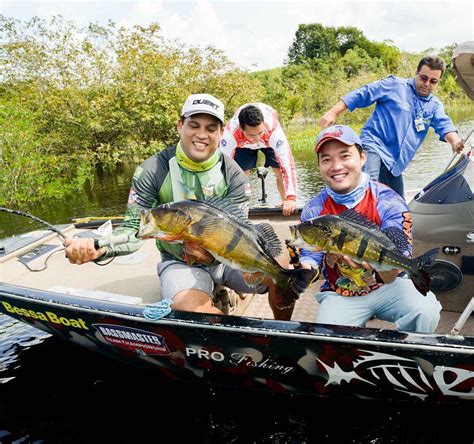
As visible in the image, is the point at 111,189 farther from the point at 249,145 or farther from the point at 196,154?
the point at 196,154

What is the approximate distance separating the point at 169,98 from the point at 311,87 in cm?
1861

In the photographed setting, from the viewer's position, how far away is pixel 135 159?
18.4 metres

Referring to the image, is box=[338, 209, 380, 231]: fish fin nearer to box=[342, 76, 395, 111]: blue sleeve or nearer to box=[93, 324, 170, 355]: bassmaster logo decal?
box=[93, 324, 170, 355]: bassmaster logo decal

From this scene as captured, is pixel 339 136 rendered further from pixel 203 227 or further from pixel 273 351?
pixel 273 351

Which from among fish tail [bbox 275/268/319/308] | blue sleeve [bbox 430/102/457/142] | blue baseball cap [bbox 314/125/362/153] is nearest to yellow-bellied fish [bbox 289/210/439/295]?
fish tail [bbox 275/268/319/308]

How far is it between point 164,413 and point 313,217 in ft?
6.61

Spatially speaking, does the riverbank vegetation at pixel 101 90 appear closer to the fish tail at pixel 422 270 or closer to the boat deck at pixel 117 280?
the boat deck at pixel 117 280

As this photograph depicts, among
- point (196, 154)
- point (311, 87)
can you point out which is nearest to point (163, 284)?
point (196, 154)

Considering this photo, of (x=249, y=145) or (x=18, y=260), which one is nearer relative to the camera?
(x=18, y=260)

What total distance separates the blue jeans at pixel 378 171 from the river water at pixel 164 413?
2.52m

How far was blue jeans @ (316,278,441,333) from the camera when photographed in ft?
9.03

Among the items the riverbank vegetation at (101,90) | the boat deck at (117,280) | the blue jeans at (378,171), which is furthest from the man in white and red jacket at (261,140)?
the riverbank vegetation at (101,90)

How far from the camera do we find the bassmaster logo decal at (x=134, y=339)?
316cm

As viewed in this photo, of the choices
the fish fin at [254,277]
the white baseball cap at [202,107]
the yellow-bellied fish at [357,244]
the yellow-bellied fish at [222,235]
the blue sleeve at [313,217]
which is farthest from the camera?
the white baseball cap at [202,107]
